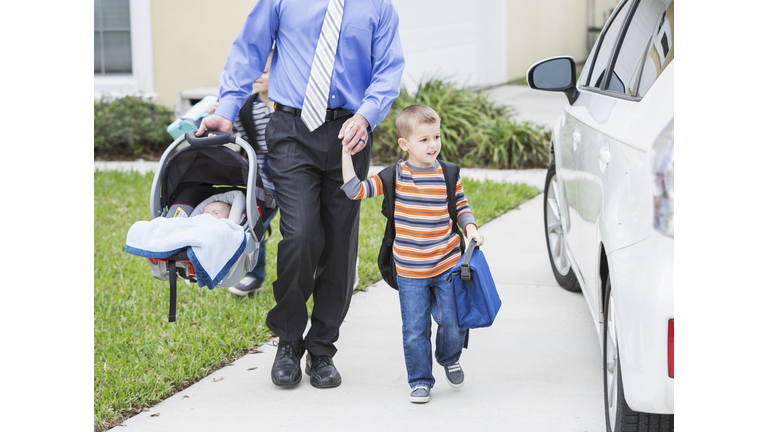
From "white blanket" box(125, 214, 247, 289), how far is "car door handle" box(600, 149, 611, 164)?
1472 mm

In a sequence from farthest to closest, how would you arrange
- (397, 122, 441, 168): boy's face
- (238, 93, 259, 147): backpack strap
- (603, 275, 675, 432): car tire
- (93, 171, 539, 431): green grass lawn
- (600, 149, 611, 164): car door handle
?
(238, 93, 259, 147): backpack strap
(93, 171, 539, 431): green grass lawn
(397, 122, 441, 168): boy's face
(600, 149, 611, 164): car door handle
(603, 275, 675, 432): car tire

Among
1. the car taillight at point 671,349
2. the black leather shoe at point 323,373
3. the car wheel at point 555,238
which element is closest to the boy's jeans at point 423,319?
the black leather shoe at point 323,373

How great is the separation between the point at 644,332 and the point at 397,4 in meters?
11.3

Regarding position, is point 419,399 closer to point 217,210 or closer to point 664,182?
point 217,210

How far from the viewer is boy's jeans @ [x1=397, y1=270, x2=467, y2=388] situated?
10.8 ft

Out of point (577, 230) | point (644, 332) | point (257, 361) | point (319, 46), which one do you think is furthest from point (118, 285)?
point (644, 332)

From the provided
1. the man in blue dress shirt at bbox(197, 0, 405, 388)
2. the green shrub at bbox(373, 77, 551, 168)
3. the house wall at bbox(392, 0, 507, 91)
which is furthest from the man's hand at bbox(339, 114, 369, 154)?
the house wall at bbox(392, 0, 507, 91)

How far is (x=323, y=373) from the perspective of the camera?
3572 millimetres

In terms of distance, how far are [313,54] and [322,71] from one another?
0.31ft

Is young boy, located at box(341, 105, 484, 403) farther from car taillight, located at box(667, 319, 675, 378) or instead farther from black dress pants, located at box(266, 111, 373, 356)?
car taillight, located at box(667, 319, 675, 378)

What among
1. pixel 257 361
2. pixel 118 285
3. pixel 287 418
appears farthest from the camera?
pixel 118 285

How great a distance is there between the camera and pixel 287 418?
3236 millimetres
